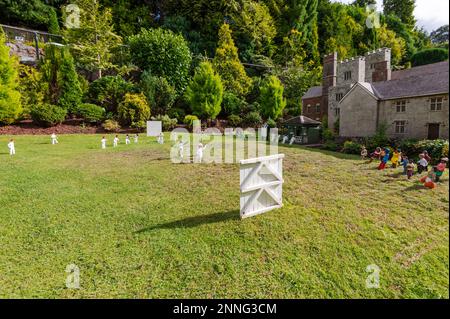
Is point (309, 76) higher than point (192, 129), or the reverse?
point (309, 76)

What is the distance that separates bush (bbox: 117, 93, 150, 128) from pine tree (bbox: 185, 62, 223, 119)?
23.3 feet

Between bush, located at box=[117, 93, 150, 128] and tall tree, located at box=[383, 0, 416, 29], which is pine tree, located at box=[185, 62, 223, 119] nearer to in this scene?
bush, located at box=[117, 93, 150, 128]

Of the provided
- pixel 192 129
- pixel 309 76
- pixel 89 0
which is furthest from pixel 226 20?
pixel 192 129

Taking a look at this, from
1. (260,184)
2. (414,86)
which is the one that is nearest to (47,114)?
(260,184)

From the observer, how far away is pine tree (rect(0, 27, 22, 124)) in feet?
73.3

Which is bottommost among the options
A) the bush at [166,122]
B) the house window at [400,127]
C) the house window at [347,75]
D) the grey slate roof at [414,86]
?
the house window at [400,127]

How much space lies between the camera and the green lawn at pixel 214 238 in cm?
508

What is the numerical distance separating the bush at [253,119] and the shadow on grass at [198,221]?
95.8 ft

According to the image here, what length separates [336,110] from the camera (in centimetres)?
3186

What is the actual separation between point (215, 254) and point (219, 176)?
19.8 ft

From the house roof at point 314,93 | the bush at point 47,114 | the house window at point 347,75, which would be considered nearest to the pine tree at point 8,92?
the bush at point 47,114

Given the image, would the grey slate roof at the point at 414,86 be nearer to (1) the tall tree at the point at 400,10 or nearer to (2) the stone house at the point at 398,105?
(2) the stone house at the point at 398,105

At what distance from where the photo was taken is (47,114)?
79.0ft
